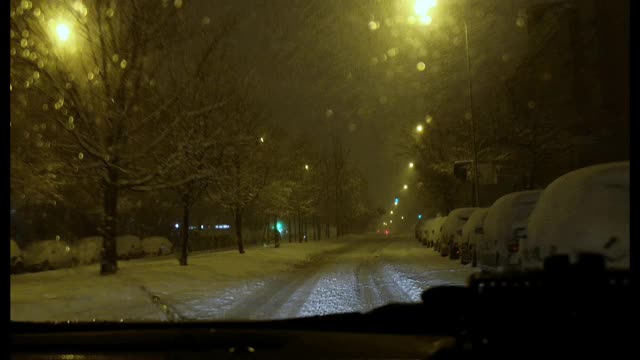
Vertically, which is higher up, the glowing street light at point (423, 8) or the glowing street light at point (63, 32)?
the glowing street light at point (423, 8)

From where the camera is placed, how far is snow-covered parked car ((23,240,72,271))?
3203cm

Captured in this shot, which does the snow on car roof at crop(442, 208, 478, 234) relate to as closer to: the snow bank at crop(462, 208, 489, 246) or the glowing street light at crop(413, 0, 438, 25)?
the snow bank at crop(462, 208, 489, 246)

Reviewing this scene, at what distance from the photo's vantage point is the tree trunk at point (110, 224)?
54.6 feet

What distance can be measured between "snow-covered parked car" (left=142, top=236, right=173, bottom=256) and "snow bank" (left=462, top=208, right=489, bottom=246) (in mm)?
27539

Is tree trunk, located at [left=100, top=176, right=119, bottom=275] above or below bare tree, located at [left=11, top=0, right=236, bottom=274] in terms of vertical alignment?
below

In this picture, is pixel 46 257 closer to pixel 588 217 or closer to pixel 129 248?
pixel 129 248

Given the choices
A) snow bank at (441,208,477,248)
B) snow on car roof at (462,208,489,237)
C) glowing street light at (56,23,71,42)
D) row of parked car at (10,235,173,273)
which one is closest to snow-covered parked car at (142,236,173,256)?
row of parked car at (10,235,173,273)

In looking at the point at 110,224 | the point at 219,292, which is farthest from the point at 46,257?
the point at 219,292

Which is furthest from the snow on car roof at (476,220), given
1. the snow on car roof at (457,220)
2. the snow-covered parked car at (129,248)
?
the snow-covered parked car at (129,248)

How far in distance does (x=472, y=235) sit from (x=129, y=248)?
91.2 ft

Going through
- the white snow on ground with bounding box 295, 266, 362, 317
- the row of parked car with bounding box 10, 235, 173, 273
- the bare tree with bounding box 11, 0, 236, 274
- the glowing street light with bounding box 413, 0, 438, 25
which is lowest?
the white snow on ground with bounding box 295, 266, 362, 317

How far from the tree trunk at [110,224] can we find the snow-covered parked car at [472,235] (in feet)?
31.4

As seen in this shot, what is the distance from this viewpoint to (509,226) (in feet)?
45.2

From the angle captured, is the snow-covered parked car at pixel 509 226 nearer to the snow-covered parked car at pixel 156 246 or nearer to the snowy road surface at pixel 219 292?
the snowy road surface at pixel 219 292
